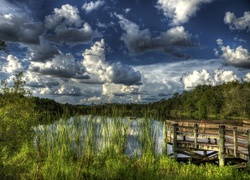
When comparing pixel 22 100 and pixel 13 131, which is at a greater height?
pixel 22 100

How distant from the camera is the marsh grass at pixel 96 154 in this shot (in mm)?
7305

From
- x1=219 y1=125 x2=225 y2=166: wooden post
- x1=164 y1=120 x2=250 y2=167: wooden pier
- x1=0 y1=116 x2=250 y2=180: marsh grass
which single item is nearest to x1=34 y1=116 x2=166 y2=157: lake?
x1=0 y1=116 x2=250 y2=180: marsh grass

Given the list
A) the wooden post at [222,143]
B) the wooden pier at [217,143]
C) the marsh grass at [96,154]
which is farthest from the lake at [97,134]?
the wooden post at [222,143]

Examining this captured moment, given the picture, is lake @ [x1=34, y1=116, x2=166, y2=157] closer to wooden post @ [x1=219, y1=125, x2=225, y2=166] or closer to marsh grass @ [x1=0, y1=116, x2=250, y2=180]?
marsh grass @ [x1=0, y1=116, x2=250, y2=180]

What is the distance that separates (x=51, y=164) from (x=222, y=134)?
788 cm

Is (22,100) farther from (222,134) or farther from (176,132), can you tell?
(222,134)

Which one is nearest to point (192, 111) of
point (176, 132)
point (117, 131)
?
point (176, 132)

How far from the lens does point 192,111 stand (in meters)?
100

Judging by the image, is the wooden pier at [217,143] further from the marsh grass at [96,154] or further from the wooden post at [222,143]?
the marsh grass at [96,154]

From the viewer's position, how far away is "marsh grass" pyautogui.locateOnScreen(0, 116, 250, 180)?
24.0ft

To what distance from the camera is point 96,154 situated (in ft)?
27.1

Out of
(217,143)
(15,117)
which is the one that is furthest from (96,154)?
(217,143)

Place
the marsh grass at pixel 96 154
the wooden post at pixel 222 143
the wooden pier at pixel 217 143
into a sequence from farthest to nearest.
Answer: the wooden post at pixel 222 143
the wooden pier at pixel 217 143
the marsh grass at pixel 96 154

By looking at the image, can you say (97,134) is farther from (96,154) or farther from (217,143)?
(217,143)
